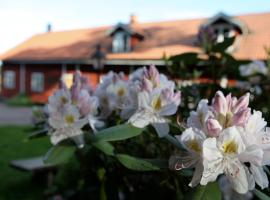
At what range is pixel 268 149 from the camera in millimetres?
761

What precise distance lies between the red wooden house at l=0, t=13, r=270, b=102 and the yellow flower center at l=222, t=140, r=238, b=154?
40.4ft

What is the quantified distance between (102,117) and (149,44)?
51.8 ft

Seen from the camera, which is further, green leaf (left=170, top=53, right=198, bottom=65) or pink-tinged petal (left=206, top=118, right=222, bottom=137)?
green leaf (left=170, top=53, right=198, bottom=65)

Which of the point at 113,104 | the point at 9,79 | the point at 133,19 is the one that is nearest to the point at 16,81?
the point at 9,79

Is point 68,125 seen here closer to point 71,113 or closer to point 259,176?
point 71,113

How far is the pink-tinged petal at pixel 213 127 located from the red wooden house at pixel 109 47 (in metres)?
12.3

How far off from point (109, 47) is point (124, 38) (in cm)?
103

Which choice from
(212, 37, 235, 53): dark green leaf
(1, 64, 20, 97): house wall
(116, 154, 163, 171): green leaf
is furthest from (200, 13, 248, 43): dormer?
(116, 154, 163, 171): green leaf

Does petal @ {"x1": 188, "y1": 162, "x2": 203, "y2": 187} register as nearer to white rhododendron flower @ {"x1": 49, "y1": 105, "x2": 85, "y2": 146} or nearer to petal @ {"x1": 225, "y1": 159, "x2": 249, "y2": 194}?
petal @ {"x1": 225, "y1": 159, "x2": 249, "y2": 194}

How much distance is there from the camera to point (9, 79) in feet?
69.6

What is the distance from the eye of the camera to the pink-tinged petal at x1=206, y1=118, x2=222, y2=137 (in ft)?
2.46

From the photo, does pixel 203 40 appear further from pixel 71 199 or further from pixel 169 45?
pixel 169 45

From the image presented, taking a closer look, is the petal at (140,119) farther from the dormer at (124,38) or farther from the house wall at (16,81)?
the house wall at (16,81)

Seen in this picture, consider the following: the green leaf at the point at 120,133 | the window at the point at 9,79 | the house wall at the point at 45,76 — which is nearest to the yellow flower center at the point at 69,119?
the green leaf at the point at 120,133
